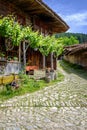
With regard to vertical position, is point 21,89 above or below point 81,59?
above

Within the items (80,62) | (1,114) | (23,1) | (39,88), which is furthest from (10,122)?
(80,62)

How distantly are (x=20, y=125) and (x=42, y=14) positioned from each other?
1069 centimetres

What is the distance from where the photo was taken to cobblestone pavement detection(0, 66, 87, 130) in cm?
584

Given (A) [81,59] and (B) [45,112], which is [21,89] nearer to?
(B) [45,112]

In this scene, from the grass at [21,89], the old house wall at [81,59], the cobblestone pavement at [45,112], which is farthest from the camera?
the old house wall at [81,59]

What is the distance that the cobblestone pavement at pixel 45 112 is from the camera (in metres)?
5.84

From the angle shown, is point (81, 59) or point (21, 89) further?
point (81, 59)

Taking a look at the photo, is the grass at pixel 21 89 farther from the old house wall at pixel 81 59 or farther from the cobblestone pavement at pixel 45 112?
→ the old house wall at pixel 81 59

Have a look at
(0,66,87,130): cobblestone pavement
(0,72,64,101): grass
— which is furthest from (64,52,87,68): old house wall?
(0,66,87,130): cobblestone pavement

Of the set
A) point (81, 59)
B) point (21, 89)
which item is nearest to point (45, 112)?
point (21, 89)

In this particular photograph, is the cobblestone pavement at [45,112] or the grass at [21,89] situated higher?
the grass at [21,89]

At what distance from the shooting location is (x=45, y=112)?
23.2 feet

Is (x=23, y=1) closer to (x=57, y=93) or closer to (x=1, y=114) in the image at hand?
(x=57, y=93)

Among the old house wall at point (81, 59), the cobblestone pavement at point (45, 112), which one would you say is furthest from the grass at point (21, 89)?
the old house wall at point (81, 59)
